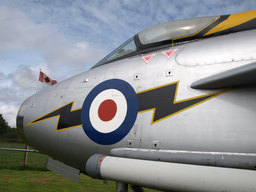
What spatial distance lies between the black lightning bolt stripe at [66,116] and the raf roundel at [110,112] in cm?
13

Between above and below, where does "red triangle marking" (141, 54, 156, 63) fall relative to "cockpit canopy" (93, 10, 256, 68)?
below

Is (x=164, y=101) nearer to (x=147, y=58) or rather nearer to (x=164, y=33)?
(x=147, y=58)

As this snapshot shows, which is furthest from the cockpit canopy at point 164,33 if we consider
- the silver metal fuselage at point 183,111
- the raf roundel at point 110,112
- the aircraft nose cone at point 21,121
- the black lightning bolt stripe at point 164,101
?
the aircraft nose cone at point 21,121

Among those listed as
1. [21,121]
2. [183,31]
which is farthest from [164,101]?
[21,121]

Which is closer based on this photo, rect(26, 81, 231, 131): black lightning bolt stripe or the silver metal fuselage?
the silver metal fuselage

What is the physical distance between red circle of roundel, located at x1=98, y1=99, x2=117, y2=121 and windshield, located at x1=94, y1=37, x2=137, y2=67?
118 cm

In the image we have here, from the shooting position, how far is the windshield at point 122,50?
134 inches

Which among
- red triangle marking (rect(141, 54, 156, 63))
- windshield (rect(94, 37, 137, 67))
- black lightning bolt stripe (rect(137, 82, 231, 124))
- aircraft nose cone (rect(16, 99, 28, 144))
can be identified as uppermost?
windshield (rect(94, 37, 137, 67))

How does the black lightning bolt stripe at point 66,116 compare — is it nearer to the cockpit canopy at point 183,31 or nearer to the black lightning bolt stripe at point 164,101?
the black lightning bolt stripe at point 164,101

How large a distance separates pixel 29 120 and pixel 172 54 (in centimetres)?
304

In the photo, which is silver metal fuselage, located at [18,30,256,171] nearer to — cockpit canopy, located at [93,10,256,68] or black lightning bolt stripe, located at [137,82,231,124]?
black lightning bolt stripe, located at [137,82,231,124]

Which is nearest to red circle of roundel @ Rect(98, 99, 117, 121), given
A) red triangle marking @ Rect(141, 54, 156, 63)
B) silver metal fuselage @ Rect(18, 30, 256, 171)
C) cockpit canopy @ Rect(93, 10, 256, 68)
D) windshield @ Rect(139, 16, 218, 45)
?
silver metal fuselage @ Rect(18, 30, 256, 171)

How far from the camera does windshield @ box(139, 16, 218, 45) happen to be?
2949mm

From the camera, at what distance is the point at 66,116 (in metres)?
3.02
